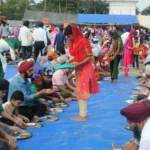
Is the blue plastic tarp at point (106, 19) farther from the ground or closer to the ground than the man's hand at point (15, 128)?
farther from the ground

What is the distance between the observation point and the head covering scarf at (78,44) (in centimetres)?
520

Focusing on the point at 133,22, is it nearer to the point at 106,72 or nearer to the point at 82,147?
the point at 106,72

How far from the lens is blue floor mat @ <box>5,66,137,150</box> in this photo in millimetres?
4316

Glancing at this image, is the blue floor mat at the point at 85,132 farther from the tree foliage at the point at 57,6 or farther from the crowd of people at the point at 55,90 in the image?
the tree foliage at the point at 57,6

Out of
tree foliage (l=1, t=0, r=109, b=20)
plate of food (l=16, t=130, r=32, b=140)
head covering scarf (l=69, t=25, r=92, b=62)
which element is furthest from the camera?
tree foliage (l=1, t=0, r=109, b=20)

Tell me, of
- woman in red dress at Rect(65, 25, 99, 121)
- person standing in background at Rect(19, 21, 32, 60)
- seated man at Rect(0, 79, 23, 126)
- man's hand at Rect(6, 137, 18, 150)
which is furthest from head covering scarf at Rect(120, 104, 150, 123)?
person standing in background at Rect(19, 21, 32, 60)

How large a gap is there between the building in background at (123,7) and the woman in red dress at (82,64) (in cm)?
4810

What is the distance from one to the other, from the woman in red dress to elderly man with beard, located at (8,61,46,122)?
614 millimetres

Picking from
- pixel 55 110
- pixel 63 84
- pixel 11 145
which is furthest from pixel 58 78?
pixel 11 145

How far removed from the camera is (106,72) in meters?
10.6

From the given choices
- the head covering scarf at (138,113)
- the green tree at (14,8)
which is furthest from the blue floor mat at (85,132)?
the green tree at (14,8)

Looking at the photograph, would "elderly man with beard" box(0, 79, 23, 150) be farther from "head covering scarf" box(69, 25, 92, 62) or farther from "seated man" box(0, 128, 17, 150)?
"head covering scarf" box(69, 25, 92, 62)

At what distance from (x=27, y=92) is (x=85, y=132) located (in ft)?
3.54

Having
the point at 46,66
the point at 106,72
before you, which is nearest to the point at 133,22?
the point at 106,72
